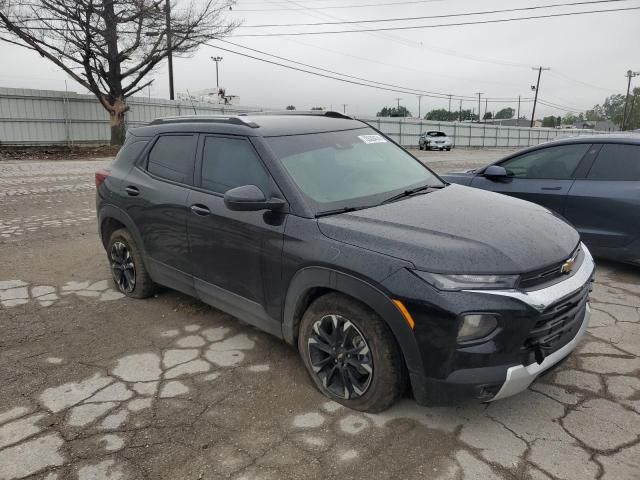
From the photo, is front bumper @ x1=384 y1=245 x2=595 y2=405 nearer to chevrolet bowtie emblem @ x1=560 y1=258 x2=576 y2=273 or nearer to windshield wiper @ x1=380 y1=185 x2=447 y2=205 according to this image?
chevrolet bowtie emblem @ x1=560 y1=258 x2=576 y2=273

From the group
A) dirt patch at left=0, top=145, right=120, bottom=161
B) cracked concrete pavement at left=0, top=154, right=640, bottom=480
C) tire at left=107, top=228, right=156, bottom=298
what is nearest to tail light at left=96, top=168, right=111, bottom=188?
tire at left=107, top=228, right=156, bottom=298

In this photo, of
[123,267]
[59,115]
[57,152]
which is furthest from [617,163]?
[59,115]

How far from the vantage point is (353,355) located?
9.17 feet

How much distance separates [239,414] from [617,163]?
181 inches

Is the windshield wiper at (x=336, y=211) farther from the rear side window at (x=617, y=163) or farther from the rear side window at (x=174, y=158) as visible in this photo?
the rear side window at (x=617, y=163)

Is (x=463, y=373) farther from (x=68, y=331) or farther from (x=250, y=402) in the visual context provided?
(x=68, y=331)

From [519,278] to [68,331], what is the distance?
3.47 meters

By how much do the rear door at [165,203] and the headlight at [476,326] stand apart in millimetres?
2262

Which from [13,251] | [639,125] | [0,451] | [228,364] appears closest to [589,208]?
[228,364]

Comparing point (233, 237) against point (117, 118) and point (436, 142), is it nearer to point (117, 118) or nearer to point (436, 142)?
point (117, 118)

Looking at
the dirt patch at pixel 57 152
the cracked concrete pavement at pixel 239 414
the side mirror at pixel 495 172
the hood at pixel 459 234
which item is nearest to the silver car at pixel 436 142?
the dirt patch at pixel 57 152

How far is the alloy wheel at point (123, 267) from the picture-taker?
4641 millimetres

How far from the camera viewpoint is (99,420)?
2844mm

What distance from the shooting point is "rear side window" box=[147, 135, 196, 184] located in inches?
153
